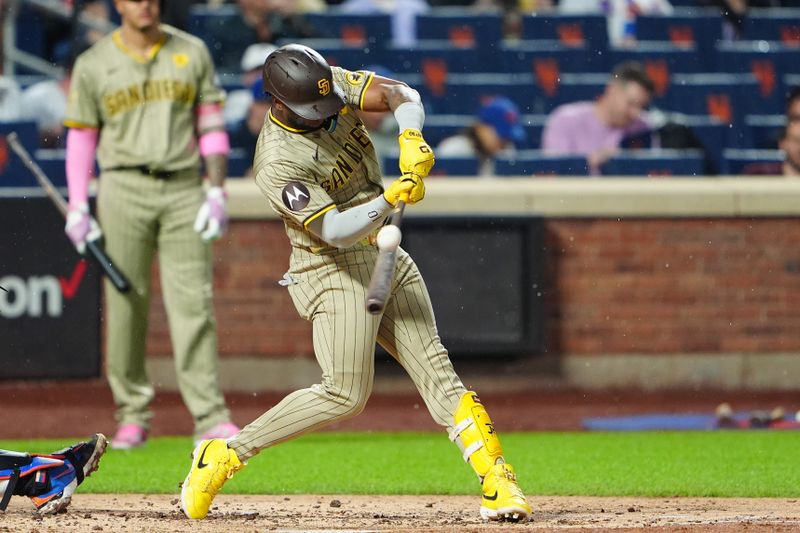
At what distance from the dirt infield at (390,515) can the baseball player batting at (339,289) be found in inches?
7.1

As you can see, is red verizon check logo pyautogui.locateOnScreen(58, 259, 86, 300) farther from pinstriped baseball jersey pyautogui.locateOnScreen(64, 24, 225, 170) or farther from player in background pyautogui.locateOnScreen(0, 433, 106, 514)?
player in background pyautogui.locateOnScreen(0, 433, 106, 514)

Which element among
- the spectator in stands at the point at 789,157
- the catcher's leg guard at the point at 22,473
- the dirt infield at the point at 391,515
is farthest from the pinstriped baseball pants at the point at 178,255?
the spectator in stands at the point at 789,157

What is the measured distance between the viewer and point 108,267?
723 cm

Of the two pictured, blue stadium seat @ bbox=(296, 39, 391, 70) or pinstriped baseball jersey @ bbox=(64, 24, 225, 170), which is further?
blue stadium seat @ bbox=(296, 39, 391, 70)

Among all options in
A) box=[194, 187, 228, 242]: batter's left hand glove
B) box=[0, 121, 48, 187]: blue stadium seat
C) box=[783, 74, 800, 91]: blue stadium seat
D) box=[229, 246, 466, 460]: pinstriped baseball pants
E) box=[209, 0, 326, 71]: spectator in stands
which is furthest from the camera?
box=[783, 74, 800, 91]: blue stadium seat

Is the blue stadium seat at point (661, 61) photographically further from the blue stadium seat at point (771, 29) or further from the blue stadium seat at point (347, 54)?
the blue stadium seat at point (347, 54)

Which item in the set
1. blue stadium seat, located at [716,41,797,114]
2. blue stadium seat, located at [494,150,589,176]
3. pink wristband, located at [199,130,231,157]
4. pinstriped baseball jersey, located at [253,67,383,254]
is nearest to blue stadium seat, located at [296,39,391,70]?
blue stadium seat, located at [494,150,589,176]

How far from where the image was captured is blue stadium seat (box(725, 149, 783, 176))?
10495mm

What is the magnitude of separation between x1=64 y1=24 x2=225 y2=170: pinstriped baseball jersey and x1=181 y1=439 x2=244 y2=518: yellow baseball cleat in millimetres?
2281

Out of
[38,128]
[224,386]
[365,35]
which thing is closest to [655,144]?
[365,35]

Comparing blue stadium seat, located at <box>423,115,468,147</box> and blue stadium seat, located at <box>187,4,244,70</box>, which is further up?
blue stadium seat, located at <box>187,4,244,70</box>

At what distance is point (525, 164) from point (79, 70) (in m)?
3.79

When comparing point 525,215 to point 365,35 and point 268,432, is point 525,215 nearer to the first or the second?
point 365,35

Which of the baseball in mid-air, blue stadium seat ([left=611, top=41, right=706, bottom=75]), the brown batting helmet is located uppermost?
the brown batting helmet
